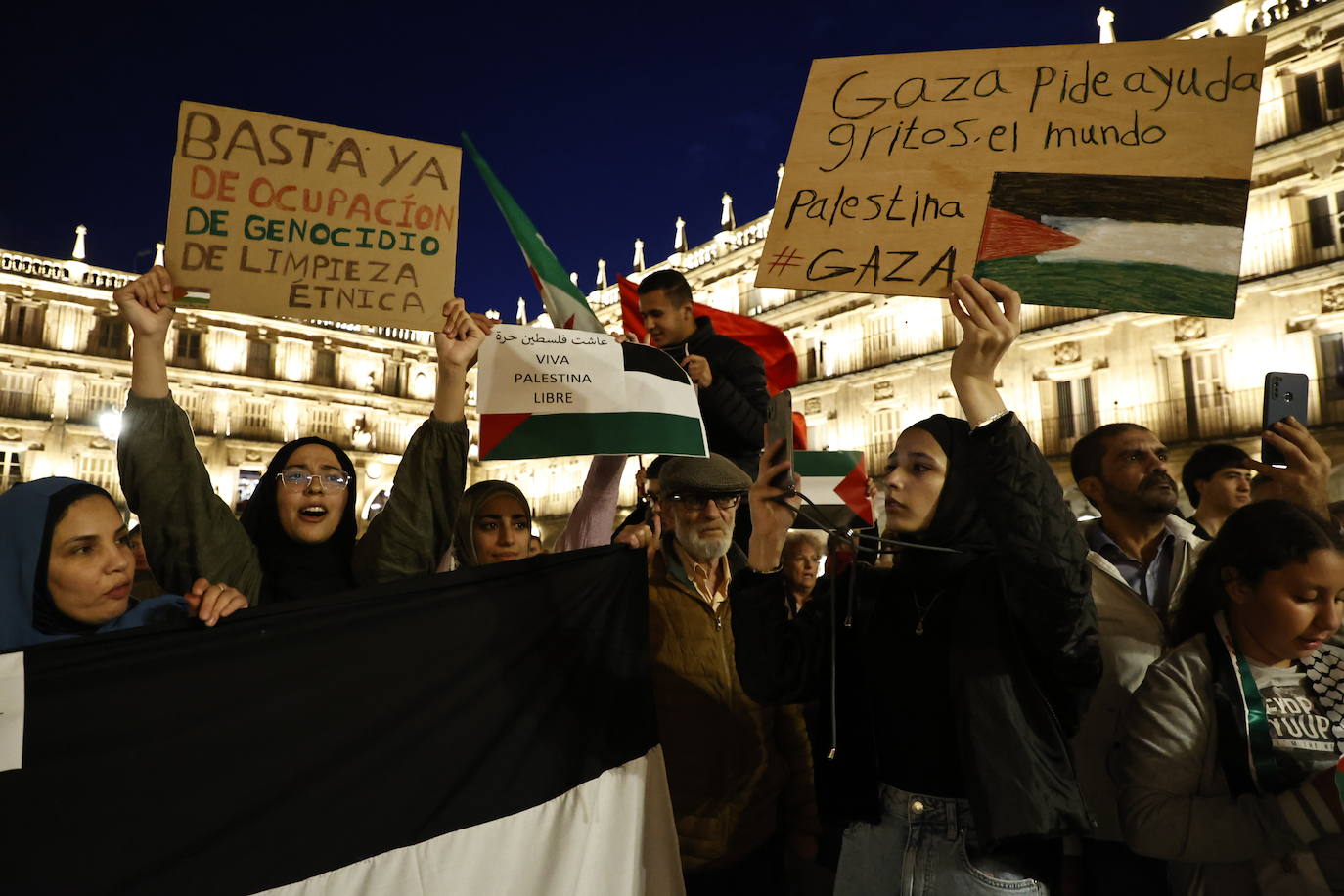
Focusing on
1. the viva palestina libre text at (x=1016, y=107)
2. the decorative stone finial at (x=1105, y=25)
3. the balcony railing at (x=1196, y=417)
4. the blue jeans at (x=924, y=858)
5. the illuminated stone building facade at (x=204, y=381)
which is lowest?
the blue jeans at (x=924, y=858)

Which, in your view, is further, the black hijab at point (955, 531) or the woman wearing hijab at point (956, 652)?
the black hijab at point (955, 531)

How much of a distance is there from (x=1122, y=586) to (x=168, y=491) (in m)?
2.69

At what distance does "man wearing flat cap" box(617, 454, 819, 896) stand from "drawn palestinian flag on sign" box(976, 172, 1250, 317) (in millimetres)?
1019

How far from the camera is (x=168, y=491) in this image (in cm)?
238

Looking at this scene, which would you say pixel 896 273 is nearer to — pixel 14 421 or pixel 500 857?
pixel 500 857

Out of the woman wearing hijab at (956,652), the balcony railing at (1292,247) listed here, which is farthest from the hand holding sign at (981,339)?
the balcony railing at (1292,247)

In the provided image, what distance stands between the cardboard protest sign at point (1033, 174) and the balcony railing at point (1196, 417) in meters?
14.8

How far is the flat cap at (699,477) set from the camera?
2664 mm

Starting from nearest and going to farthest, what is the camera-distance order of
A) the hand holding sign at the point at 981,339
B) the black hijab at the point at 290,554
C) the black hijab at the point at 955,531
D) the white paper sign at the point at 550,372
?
the hand holding sign at the point at 981,339 → the black hijab at the point at 955,531 → the black hijab at the point at 290,554 → the white paper sign at the point at 550,372

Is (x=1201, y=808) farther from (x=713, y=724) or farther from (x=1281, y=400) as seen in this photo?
(x=1281, y=400)

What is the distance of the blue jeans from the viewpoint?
1.76 meters

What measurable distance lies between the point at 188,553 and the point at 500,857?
116cm

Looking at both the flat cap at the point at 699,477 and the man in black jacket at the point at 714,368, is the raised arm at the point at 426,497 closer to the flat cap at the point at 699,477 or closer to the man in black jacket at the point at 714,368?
the flat cap at the point at 699,477

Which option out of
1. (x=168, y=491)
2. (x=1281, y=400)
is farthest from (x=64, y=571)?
(x=1281, y=400)
